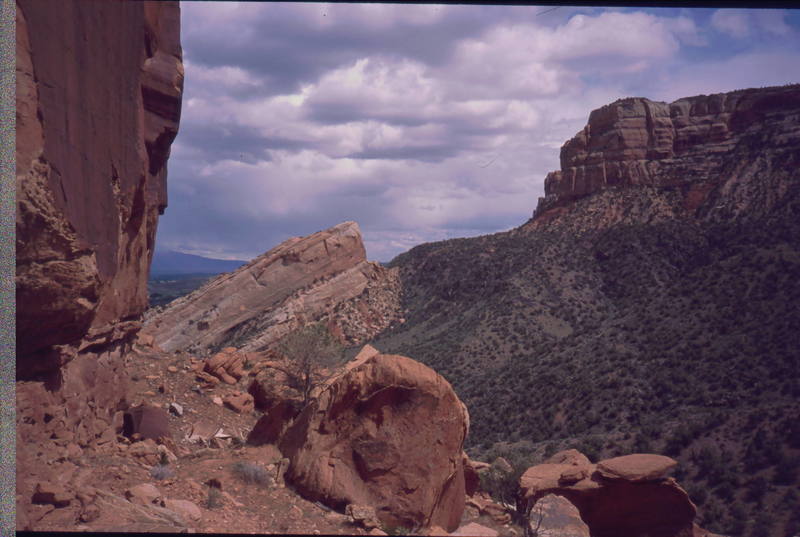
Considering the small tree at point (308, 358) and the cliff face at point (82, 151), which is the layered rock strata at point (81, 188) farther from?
the small tree at point (308, 358)

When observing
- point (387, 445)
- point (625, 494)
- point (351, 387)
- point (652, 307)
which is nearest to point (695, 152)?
point (652, 307)

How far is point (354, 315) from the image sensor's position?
42.0 metres

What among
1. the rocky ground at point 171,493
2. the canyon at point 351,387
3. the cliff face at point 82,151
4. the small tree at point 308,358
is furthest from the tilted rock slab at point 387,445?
the small tree at point 308,358

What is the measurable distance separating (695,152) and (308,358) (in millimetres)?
49947

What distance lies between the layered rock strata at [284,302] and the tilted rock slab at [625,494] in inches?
1102

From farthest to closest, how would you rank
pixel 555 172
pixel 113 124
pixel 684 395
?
pixel 555 172 → pixel 684 395 → pixel 113 124

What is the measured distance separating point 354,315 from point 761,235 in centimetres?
2734

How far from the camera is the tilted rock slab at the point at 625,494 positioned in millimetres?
10453

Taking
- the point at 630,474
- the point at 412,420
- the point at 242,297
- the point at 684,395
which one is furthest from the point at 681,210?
the point at 412,420

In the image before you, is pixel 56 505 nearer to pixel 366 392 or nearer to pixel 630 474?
pixel 366 392

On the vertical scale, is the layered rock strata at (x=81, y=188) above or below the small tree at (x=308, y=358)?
above

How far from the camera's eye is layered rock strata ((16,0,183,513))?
5.29 metres

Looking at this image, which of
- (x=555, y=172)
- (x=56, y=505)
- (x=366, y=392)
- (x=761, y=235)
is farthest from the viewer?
(x=555, y=172)

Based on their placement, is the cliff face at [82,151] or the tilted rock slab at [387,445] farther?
the tilted rock slab at [387,445]
